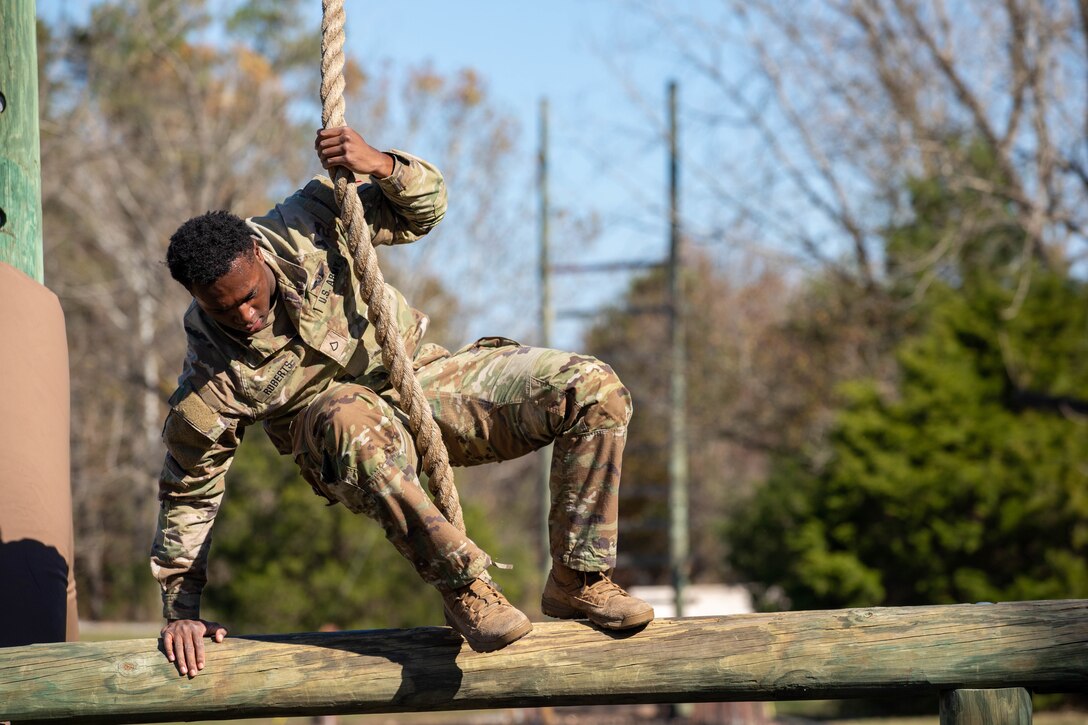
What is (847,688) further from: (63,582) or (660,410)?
(660,410)

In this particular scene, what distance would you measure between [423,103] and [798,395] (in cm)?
782

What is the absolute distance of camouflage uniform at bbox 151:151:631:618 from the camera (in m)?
3.20

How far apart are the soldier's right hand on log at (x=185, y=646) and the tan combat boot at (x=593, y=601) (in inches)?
37.9

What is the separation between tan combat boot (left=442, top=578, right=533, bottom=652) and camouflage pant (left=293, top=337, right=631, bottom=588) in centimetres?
5

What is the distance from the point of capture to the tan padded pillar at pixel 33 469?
403cm

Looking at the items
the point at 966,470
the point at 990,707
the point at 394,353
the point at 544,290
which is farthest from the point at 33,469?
the point at 544,290

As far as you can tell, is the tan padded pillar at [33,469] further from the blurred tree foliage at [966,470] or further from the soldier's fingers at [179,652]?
the blurred tree foliage at [966,470]

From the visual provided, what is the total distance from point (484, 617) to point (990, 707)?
1.42 m

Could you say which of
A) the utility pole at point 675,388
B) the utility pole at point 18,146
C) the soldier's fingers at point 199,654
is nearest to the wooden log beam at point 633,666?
the soldier's fingers at point 199,654

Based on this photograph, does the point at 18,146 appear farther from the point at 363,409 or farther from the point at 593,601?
the point at 593,601

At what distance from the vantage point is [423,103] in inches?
791

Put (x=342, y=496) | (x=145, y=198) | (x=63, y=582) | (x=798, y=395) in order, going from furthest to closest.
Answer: (x=145, y=198) → (x=798, y=395) → (x=63, y=582) → (x=342, y=496)

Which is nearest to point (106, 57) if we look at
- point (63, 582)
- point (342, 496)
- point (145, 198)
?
point (145, 198)

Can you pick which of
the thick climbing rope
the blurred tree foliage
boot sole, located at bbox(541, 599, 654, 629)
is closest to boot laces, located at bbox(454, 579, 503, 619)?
the thick climbing rope
